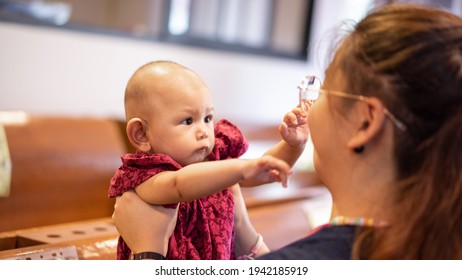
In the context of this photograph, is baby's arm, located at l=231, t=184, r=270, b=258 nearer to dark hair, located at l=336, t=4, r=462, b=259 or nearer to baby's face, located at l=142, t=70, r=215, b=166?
baby's face, located at l=142, t=70, r=215, b=166

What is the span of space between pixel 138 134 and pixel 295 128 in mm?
253

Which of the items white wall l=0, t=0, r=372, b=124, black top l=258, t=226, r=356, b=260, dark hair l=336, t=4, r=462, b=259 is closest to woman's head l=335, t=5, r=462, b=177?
dark hair l=336, t=4, r=462, b=259

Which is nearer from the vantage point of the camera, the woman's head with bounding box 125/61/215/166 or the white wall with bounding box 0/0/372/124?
the woman's head with bounding box 125/61/215/166

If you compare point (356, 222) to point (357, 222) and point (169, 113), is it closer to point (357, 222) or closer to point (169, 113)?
point (357, 222)

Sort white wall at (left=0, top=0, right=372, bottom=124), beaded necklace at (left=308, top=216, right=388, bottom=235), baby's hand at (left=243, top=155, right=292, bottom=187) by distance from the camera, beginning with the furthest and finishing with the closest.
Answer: white wall at (left=0, top=0, right=372, bottom=124)
beaded necklace at (left=308, top=216, right=388, bottom=235)
baby's hand at (left=243, top=155, right=292, bottom=187)

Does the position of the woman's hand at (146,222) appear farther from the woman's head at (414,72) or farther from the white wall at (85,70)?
the white wall at (85,70)

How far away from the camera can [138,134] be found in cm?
98

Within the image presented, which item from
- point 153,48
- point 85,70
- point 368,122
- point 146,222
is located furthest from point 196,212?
point 153,48

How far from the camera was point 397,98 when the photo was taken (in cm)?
83

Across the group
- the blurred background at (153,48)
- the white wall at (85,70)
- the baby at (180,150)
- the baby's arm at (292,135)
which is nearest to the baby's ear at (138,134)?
the baby at (180,150)

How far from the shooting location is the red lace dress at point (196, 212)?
3.09 feet

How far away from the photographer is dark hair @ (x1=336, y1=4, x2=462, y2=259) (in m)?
0.82
